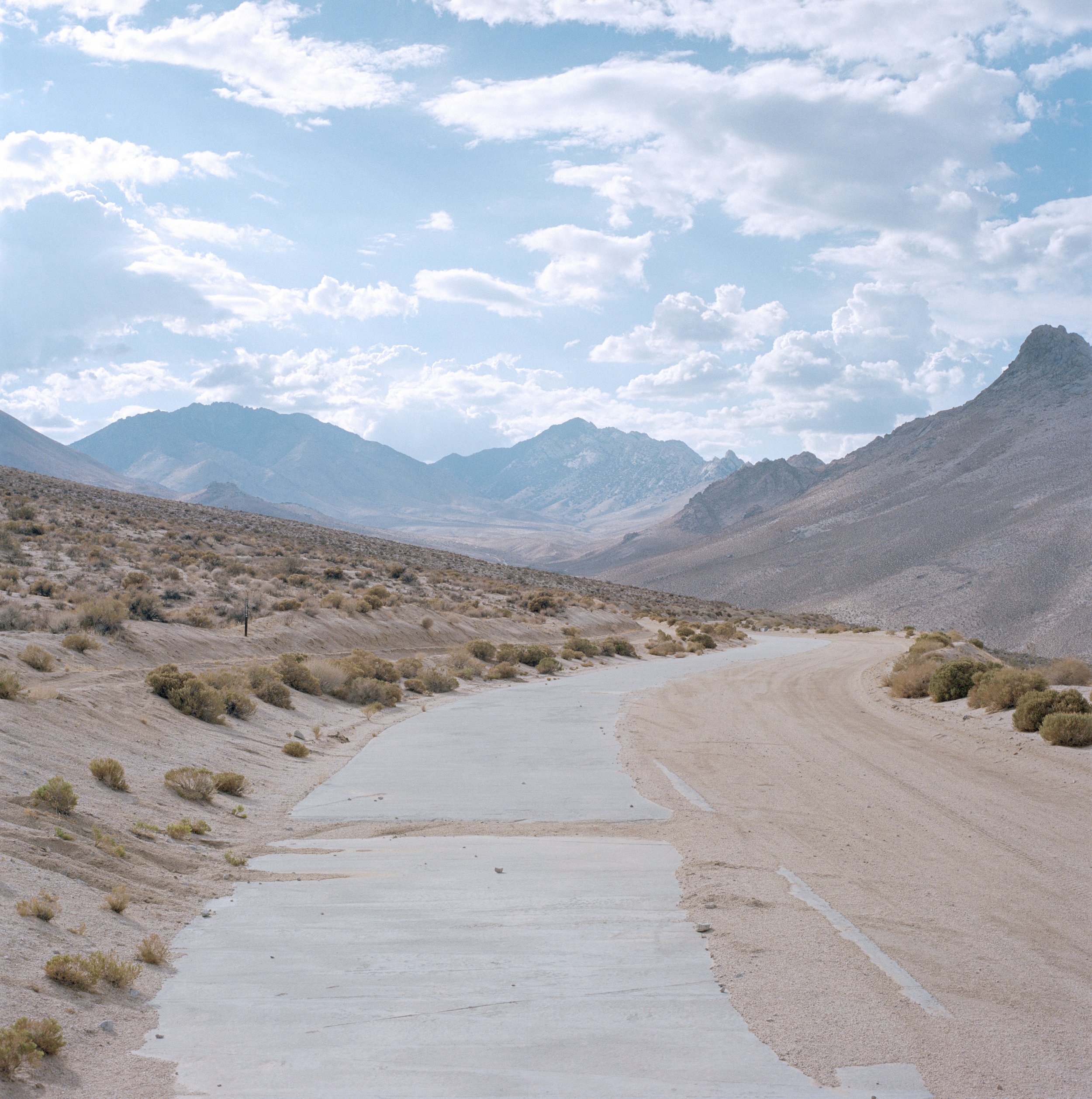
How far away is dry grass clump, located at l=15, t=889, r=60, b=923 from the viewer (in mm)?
6098

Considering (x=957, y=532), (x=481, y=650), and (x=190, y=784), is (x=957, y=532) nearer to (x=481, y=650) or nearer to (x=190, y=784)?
(x=481, y=650)

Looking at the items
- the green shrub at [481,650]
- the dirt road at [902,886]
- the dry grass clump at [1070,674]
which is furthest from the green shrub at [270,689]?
the dry grass clump at [1070,674]

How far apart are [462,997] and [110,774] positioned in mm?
6513

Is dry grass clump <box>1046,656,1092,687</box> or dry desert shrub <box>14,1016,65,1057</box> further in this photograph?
dry grass clump <box>1046,656,1092,687</box>

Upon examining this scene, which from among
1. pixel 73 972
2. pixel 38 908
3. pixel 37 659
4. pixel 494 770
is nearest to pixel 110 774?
pixel 38 908

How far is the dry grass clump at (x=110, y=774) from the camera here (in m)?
10.5

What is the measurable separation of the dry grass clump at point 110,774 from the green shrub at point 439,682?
1459cm

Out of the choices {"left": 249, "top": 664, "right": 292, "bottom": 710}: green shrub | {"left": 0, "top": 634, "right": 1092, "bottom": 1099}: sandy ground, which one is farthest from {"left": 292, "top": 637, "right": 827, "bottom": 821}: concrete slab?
{"left": 249, "top": 664, "right": 292, "bottom": 710}: green shrub

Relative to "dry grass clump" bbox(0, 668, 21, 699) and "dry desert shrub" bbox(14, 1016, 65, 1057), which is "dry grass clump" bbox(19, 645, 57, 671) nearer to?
"dry grass clump" bbox(0, 668, 21, 699)

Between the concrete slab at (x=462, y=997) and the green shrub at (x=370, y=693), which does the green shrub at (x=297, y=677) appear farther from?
the concrete slab at (x=462, y=997)

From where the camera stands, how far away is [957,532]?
114 metres

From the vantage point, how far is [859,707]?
2250cm

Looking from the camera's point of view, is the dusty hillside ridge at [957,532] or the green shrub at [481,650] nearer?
the green shrub at [481,650]

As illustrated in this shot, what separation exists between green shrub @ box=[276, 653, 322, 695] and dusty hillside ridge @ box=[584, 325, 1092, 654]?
71.4 metres
